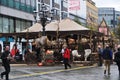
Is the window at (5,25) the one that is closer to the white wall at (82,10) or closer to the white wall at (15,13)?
the white wall at (15,13)

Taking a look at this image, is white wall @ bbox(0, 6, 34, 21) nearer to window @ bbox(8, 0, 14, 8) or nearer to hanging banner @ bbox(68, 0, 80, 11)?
window @ bbox(8, 0, 14, 8)

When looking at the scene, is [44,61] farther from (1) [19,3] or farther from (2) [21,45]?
(1) [19,3]

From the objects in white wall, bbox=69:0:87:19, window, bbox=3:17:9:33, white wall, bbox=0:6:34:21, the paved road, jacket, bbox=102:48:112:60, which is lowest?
the paved road

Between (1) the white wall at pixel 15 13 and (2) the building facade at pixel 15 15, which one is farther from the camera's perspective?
(2) the building facade at pixel 15 15

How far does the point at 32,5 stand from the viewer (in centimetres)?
6894

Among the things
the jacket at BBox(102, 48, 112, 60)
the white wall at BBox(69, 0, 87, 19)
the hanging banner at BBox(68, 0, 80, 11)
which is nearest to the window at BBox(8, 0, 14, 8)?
the jacket at BBox(102, 48, 112, 60)

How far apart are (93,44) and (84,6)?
103 m

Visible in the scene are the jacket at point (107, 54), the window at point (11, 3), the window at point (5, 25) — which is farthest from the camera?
the window at point (11, 3)

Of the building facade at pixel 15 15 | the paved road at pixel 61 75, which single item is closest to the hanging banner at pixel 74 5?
the building facade at pixel 15 15

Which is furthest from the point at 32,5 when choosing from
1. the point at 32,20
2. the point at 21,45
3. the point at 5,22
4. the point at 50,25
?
the point at 50,25

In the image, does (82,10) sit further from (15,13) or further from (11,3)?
(11,3)

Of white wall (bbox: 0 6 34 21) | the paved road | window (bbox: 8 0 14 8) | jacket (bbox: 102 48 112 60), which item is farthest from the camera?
window (bbox: 8 0 14 8)

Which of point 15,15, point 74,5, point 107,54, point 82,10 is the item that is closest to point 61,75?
point 107,54

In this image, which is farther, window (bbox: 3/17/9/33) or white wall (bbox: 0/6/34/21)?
window (bbox: 3/17/9/33)
